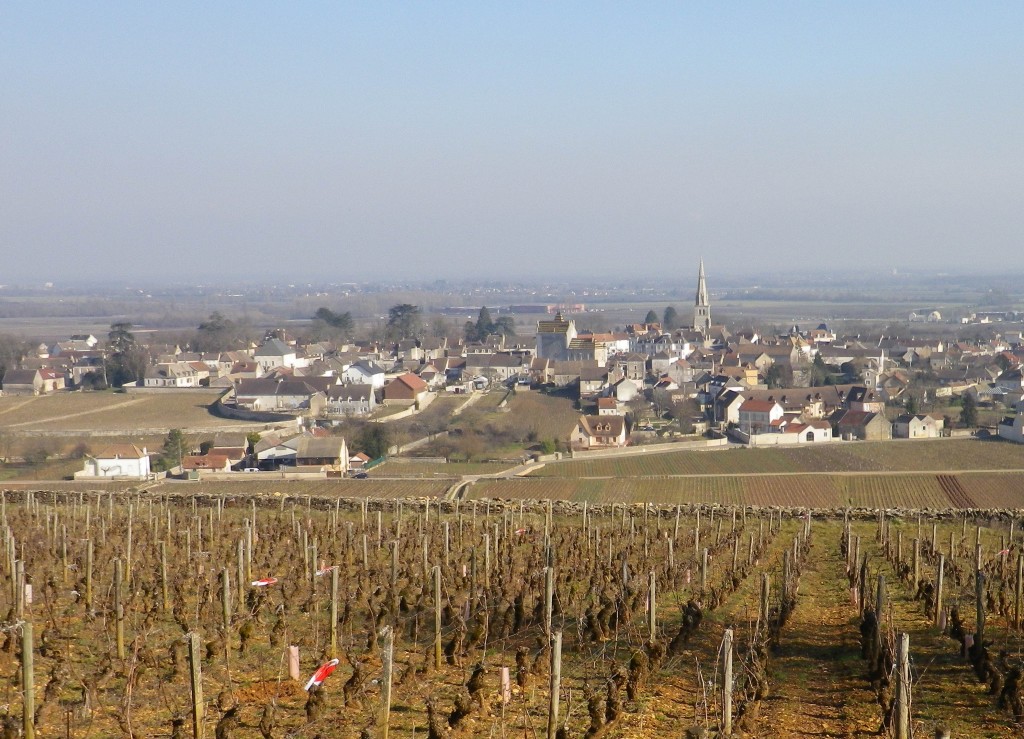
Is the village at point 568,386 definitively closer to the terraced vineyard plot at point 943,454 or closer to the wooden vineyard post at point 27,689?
the terraced vineyard plot at point 943,454

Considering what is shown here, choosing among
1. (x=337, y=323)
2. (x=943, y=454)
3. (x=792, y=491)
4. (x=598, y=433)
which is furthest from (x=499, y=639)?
(x=337, y=323)

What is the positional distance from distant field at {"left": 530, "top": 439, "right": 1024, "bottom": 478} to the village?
2418 millimetres

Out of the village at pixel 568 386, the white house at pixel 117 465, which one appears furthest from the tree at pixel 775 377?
the white house at pixel 117 465

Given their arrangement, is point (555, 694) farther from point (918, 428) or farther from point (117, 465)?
point (918, 428)

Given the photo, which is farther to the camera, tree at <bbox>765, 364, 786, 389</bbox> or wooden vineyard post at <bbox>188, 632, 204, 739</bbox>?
tree at <bbox>765, 364, 786, 389</bbox>

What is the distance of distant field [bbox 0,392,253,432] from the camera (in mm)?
49562

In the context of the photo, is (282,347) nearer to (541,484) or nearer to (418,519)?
(541,484)

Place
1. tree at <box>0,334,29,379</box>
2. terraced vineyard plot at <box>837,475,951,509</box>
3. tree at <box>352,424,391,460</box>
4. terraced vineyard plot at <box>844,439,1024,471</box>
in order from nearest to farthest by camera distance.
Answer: terraced vineyard plot at <box>837,475,951,509</box> → terraced vineyard plot at <box>844,439,1024,471</box> → tree at <box>352,424,391,460</box> → tree at <box>0,334,29,379</box>

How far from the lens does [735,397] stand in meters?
52.1

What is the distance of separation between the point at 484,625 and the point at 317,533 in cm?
903

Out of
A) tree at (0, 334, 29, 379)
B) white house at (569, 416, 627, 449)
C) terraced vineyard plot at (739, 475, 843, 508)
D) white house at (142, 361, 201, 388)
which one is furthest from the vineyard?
tree at (0, 334, 29, 379)

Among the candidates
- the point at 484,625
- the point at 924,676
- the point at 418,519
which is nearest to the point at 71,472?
the point at 418,519

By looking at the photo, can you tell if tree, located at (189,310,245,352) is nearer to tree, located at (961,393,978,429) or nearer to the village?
the village

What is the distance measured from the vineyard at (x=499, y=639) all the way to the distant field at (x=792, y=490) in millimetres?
11748
